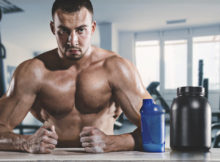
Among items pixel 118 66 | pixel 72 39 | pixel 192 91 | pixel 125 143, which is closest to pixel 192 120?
pixel 192 91

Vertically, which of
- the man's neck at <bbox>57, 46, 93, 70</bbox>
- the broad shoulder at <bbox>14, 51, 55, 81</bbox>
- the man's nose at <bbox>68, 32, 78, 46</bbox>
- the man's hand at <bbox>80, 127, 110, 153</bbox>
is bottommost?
the man's hand at <bbox>80, 127, 110, 153</bbox>

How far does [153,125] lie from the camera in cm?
74

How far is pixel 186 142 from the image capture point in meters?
0.73

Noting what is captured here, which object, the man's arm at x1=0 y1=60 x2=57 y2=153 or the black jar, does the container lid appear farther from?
the man's arm at x1=0 y1=60 x2=57 y2=153

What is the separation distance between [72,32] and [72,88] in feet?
0.91

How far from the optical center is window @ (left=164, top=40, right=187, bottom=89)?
6.31 metres

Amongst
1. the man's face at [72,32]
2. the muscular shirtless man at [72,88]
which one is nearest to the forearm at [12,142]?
the muscular shirtless man at [72,88]

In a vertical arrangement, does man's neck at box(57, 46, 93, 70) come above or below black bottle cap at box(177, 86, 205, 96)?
above

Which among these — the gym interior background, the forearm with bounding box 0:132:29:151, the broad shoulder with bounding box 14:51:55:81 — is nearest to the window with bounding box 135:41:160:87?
the gym interior background

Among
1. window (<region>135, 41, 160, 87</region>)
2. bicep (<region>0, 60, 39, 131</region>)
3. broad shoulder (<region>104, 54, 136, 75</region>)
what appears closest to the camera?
bicep (<region>0, 60, 39, 131</region>)

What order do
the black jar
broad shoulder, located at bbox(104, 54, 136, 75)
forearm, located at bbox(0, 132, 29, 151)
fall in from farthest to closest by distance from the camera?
broad shoulder, located at bbox(104, 54, 136, 75)
forearm, located at bbox(0, 132, 29, 151)
the black jar

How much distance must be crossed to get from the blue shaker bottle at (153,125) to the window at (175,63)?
5.84 meters

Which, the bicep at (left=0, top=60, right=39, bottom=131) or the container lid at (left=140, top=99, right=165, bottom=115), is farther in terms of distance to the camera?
the bicep at (left=0, top=60, right=39, bottom=131)

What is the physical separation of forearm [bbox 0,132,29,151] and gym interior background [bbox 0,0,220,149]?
14.0 feet
